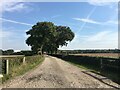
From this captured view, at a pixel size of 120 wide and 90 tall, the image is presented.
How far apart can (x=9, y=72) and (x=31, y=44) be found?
7449cm

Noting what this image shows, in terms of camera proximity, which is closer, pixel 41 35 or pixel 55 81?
pixel 55 81

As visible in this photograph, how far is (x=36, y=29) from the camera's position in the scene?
93.3 meters

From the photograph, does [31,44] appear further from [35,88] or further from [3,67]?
[35,88]

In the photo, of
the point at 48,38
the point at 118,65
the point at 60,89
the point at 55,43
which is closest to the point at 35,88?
the point at 60,89

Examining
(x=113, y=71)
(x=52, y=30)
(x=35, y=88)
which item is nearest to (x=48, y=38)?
(x=52, y=30)

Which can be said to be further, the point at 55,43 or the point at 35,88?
the point at 55,43

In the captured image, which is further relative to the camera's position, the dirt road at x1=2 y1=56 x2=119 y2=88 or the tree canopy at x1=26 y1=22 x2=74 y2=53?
the tree canopy at x1=26 y1=22 x2=74 y2=53

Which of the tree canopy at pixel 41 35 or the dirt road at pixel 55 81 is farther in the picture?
the tree canopy at pixel 41 35

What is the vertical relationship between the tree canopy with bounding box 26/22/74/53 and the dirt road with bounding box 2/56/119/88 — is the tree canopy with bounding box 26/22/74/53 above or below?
above

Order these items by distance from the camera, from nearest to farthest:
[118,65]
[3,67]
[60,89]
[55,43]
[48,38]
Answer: [60,89]
[3,67]
[118,65]
[48,38]
[55,43]

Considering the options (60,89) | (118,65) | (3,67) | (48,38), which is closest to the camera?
(60,89)

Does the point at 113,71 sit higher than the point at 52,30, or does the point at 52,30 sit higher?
the point at 52,30

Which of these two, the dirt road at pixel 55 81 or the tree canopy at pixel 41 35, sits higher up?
the tree canopy at pixel 41 35

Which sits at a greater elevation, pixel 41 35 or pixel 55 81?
pixel 41 35
